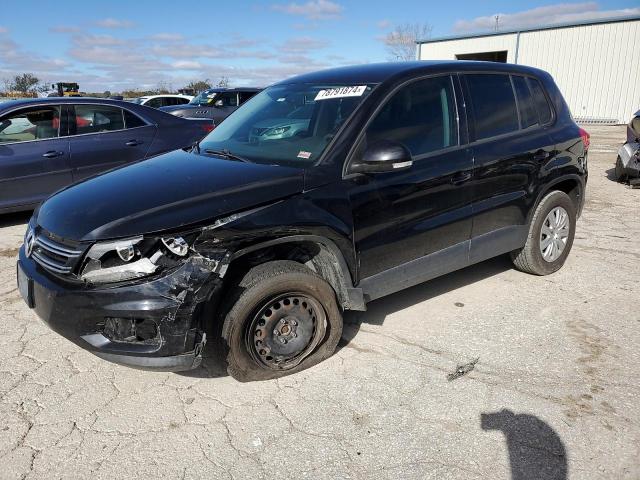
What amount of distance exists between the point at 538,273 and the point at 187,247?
345 centimetres

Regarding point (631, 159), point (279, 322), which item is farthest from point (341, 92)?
point (631, 159)

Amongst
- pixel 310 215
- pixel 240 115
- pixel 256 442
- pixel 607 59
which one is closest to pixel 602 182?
pixel 240 115

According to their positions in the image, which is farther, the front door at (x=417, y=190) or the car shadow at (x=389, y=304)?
the front door at (x=417, y=190)

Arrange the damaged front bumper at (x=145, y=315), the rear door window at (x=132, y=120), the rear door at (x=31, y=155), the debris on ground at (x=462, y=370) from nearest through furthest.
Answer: the damaged front bumper at (x=145, y=315)
the debris on ground at (x=462, y=370)
the rear door at (x=31, y=155)
the rear door window at (x=132, y=120)

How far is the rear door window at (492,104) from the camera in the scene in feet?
13.1

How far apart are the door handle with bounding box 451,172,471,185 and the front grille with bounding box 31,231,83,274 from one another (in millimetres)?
2458

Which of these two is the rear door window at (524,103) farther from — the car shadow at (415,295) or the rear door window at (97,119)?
the rear door window at (97,119)

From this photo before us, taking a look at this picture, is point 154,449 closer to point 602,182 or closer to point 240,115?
point 240,115

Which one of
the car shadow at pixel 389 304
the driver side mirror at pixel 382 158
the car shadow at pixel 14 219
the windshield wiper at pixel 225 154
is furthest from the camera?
the car shadow at pixel 14 219

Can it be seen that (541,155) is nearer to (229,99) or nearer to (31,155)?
(31,155)

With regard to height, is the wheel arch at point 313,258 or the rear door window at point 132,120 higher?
the rear door window at point 132,120

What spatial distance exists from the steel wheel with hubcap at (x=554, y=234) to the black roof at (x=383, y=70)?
137 centimetres

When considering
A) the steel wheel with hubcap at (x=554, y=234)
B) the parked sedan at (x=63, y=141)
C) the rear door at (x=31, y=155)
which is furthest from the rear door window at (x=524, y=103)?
the rear door at (x=31, y=155)

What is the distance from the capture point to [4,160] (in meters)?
6.24
